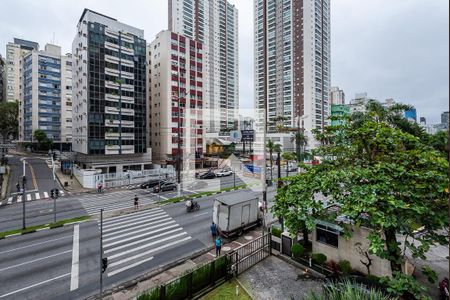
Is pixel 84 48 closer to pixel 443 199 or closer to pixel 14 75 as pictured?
pixel 443 199

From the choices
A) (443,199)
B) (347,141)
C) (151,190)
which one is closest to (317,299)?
(443,199)

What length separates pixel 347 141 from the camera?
11.3m

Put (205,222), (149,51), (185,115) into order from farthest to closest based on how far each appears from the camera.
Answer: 1. (149,51)
2. (185,115)
3. (205,222)

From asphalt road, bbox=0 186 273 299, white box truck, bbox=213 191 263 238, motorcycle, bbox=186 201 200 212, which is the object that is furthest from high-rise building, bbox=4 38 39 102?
white box truck, bbox=213 191 263 238

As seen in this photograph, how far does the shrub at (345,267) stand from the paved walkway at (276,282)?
1.46m

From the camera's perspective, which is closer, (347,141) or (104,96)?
(347,141)

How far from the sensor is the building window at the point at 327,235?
44.2 ft

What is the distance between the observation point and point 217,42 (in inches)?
4678

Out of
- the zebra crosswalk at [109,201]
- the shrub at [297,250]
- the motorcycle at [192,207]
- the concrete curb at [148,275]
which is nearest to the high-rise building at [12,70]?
the zebra crosswalk at [109,201]

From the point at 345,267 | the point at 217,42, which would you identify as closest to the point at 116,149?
the point at 345,267

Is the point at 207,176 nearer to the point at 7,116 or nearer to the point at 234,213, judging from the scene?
the point at 234,213

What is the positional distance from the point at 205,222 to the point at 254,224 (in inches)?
184

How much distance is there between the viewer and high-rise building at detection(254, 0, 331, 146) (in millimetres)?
90000

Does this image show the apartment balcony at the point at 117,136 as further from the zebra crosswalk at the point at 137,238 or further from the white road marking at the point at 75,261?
the white road marking at the point at 75,261
